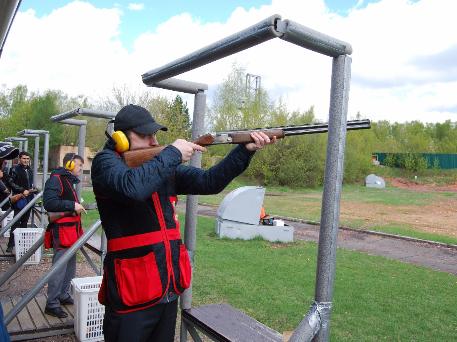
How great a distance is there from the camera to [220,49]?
203 cm

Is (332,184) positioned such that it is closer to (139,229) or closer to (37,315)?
(139,229)

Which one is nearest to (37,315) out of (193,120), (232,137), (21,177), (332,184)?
(193,120)

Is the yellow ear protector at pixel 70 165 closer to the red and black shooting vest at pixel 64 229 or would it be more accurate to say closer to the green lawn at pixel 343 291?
the red and black shooting vest at pixel 64 229

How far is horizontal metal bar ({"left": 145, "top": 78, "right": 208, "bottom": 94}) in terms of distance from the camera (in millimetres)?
2811

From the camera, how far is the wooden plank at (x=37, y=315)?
422 cm

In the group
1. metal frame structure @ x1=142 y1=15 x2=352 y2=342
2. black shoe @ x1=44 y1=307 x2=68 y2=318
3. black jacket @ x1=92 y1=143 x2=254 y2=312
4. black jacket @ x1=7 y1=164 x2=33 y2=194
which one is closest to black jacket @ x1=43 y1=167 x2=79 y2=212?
black shoe @ x1=44 y1=307 x2=68 y2=318

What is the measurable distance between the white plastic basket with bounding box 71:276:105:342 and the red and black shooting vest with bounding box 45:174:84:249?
713mm

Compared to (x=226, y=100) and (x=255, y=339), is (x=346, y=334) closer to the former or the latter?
(x=255, y=339)

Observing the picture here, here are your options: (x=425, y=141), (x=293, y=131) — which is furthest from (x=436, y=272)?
(x=425, y=141)

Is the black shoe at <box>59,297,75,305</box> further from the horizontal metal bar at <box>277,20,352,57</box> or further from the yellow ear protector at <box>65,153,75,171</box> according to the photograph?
the horizontal metal bar at <box>277,20,352,57</box>

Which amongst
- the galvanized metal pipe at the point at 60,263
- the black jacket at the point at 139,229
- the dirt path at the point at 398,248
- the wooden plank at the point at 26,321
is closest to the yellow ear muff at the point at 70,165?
the galvanized metal pipe at the point at 60,263

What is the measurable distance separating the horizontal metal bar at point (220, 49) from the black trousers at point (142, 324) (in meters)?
1.24

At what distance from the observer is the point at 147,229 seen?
218cm

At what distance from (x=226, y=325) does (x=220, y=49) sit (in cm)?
171
